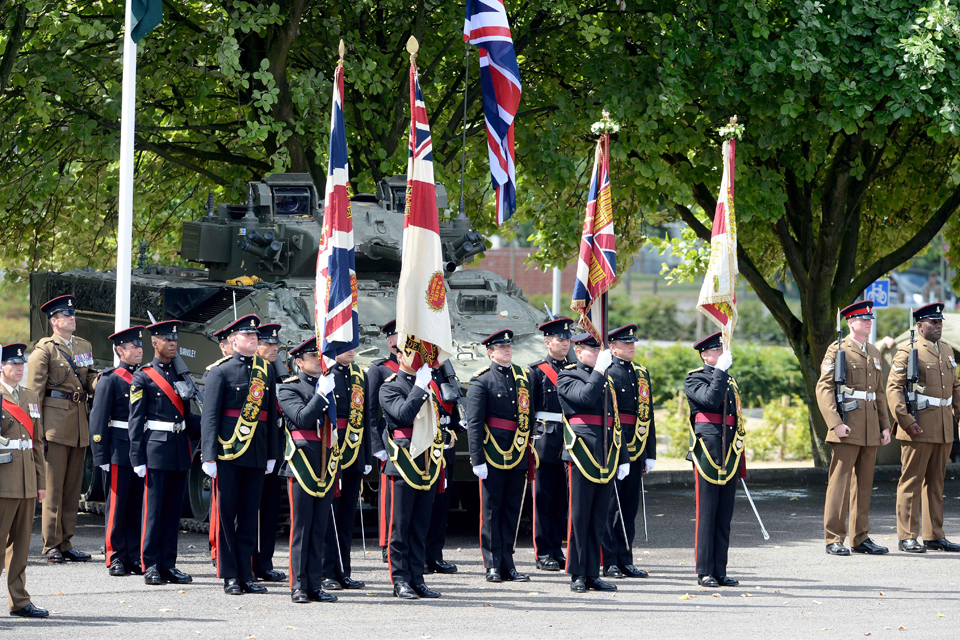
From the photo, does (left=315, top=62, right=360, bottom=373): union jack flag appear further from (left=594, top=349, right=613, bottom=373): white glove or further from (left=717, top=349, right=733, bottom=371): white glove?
(left=717, top=349, right=733, bottom=371): white glove

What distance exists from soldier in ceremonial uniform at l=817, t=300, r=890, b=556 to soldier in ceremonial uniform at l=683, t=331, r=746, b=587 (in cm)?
172

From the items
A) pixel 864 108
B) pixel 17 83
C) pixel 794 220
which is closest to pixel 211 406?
pixel 17 83

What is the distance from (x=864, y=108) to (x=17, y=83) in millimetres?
8859

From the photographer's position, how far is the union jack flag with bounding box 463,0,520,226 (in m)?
11.9

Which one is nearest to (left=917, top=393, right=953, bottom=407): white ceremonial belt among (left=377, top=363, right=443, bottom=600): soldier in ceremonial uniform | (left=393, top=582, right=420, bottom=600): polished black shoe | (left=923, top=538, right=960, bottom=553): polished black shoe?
(left=923, top=538, right=960, bottom=553): polished black shoe

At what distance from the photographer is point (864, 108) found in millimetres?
14289

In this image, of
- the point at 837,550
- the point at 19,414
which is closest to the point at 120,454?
the point at 19,414

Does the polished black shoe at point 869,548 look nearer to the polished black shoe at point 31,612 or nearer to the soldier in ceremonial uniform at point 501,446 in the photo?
the soldier in ceremonial uniform at point 501,446

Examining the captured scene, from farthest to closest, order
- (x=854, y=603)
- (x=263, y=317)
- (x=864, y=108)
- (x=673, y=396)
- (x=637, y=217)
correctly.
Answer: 1. (x=673, y=396)
2. (x=637, y=217)
3. (x=864, y=108)
4. (x=263, y=317)
5. (x=854, y=603)

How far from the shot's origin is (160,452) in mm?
9578

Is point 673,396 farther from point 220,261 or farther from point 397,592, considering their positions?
point 397,592

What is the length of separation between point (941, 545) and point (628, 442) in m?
3.07

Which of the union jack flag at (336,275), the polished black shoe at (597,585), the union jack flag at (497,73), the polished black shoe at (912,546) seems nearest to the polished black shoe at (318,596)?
the union jack flag at (336,275)

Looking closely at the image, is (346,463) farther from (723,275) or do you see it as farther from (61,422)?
(723,275)
